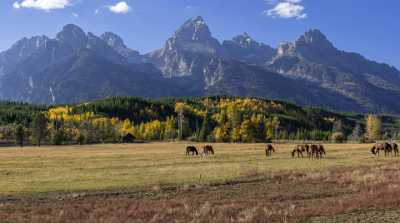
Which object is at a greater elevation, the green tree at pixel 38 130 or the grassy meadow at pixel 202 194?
the green tree at pixel 38 130

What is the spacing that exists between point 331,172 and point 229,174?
8.63 metres

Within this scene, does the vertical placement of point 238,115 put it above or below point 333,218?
above

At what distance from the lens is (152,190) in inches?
1442

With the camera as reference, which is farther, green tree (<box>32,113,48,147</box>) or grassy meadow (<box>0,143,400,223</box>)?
green tree (<box>32,113,48,147</box>)

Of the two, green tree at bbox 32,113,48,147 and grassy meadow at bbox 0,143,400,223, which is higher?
green tree at bbox 32,113,48,147

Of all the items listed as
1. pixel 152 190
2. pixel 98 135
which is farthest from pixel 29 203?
pixel 98 135

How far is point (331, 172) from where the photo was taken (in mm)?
43469

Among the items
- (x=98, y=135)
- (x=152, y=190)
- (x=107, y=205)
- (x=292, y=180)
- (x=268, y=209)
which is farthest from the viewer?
(x=98, y=135)

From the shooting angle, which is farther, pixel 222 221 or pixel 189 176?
pixel 189 176

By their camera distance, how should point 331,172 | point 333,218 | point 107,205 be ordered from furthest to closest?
point 331,172
point 107,205
point 333,218

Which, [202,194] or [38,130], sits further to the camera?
[38,130]

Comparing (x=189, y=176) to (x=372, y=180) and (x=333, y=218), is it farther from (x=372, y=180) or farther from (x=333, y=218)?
(x=333, y=218)

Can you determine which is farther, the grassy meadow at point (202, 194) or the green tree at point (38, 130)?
the green tree at point (38, 130)

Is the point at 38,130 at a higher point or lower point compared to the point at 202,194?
higher
